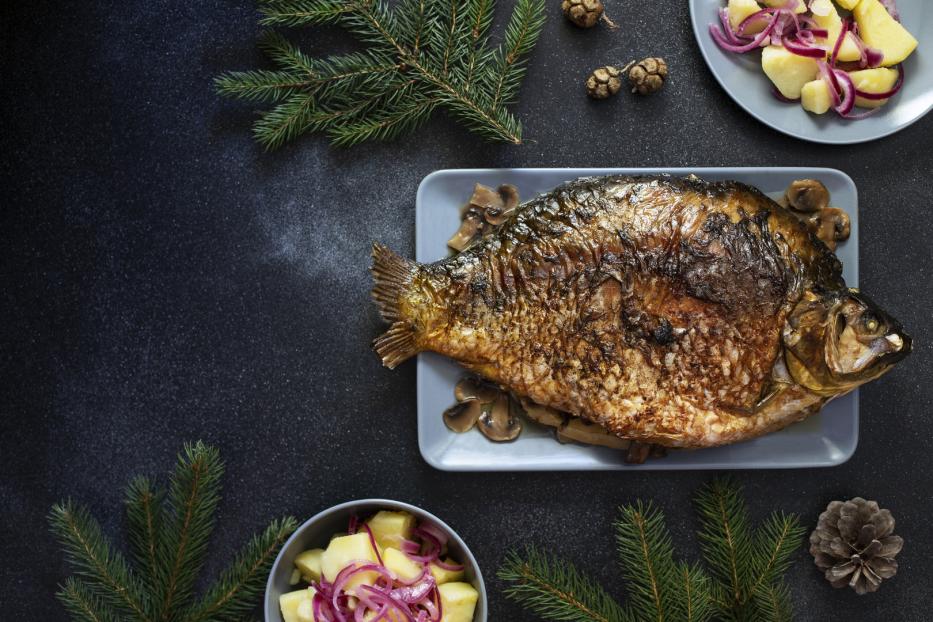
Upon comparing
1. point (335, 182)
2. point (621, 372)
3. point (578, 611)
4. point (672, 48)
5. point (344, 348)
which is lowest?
point (578, 611)

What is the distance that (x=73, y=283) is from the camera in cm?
200

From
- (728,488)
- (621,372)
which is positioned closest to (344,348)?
(621,372)

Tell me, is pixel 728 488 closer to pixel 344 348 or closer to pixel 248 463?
pixel 344 348

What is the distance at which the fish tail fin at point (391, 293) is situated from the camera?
1.75 meters

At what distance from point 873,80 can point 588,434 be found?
3.52ft

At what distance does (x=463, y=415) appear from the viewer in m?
1.86

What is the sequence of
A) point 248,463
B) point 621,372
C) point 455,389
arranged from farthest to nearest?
point 248,463
point 455,389
point 621,372

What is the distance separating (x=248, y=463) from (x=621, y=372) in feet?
3.06

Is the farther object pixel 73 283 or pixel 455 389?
pixel 73 283

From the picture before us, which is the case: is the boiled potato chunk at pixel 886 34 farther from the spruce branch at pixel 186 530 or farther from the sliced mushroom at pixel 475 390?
the spruce branch at pixel 186 530

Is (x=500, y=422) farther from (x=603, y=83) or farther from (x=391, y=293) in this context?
(x=603, y=83)

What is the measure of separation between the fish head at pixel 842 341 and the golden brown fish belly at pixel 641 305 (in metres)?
0.05

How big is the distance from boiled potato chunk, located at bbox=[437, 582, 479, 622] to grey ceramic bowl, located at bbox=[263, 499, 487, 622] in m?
0.02

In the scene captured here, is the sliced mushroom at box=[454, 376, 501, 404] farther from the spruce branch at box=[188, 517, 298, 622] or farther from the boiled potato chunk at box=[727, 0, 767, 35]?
the boiled potato chunk at box=[727, 0, 767, 35]
